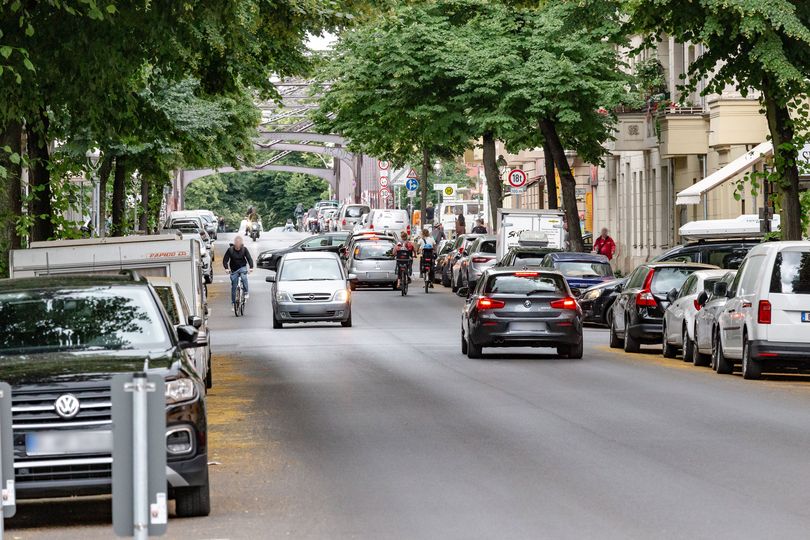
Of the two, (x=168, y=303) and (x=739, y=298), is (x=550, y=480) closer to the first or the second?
(x=168, y=303)

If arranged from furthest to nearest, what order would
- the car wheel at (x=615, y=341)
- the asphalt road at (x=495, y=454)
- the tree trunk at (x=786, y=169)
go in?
1. the car wheel at (x=615, y=341)
2. the tree trunk at (x=786, y=169)
3. the asphalt road at (x=495, y=454)

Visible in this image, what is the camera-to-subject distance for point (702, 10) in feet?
87.0

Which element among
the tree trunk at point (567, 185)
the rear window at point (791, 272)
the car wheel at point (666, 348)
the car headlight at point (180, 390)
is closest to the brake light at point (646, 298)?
the car wheel at point (666, 348)

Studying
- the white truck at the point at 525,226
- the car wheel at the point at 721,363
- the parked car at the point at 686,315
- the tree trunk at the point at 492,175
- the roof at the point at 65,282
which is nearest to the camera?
the roof at the point at 65,282

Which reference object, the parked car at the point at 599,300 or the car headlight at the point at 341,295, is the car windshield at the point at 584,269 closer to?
the parked car at the point at 599,300

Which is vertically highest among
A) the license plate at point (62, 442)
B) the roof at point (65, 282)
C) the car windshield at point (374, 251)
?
the car windshield at point (374, 251)

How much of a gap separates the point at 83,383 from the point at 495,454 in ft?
14.4

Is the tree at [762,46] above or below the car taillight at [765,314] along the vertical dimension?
above

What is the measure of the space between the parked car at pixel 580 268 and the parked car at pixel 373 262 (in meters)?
14.1

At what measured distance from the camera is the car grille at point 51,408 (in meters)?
10.2

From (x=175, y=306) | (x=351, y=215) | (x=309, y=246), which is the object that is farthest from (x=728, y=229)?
(x=351, y=215)

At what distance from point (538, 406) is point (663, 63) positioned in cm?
3710

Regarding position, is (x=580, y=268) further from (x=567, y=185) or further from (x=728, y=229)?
(x=567, y=185)

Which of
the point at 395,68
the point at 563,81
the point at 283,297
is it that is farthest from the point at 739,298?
the point at 395,68
